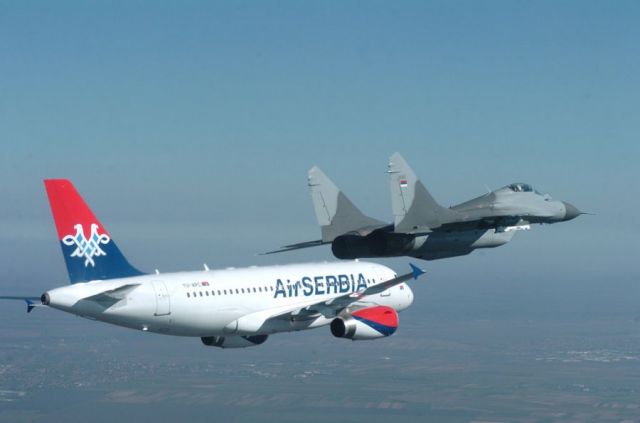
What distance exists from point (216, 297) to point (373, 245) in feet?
36.8

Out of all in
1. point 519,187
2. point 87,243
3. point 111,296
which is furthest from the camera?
point 519,187

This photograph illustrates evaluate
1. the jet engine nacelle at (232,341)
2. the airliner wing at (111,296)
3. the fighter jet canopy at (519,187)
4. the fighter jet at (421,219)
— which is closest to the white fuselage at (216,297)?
the airliner wing at (111,296)

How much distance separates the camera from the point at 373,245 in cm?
7581

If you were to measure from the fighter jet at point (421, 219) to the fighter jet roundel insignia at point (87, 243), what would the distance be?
11840 millimetres

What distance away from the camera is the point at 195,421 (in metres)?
172

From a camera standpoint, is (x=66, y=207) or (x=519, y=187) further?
(x=519, y=187)

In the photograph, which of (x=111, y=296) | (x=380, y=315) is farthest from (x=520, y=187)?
(x=111, y=296)

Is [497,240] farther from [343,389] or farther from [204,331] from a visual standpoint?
[343,389]

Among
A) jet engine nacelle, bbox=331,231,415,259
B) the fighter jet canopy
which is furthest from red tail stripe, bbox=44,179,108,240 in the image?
the fighter jet canopy

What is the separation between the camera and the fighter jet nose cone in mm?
80625

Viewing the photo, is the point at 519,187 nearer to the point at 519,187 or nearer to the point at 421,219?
the point at 519,187

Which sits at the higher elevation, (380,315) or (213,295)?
(213,295)

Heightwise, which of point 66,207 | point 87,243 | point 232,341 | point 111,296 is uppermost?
point 66,207

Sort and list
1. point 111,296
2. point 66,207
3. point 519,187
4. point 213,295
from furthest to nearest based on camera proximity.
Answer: point 519,187 → point 213,295 → point 111,296 → point 66,207
